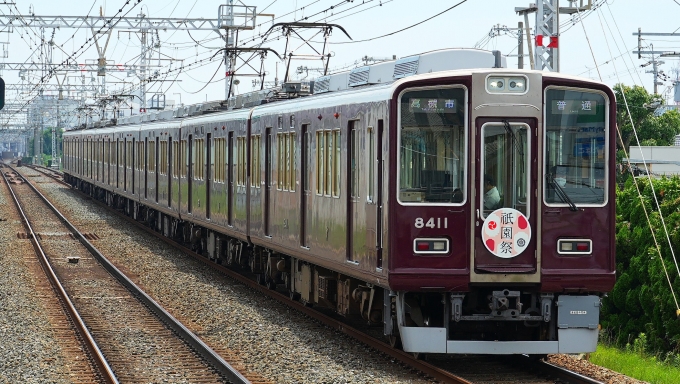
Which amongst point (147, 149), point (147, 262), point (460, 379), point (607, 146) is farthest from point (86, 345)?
point (147, 149)

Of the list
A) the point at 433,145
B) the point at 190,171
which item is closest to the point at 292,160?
the point at 433,145

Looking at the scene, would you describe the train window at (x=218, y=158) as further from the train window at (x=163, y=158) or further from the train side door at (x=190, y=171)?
the train window at (x=163, y=158)

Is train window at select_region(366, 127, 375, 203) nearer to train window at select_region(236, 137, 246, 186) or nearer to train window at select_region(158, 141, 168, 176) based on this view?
train window at select_region(236, 137, 246, 186)

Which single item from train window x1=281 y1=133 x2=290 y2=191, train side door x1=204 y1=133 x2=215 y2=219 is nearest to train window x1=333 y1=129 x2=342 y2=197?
train window x1=281 y1=133 x2=290 y2=191

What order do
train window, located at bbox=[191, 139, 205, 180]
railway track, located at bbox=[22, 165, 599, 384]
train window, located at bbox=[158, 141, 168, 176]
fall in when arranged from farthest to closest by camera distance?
train window, located at bbox=[158, 141, 168, 176]
train window, located at bbox=[191, 139, 205, 180]
railway track, located at bbox=[22, 165, 599, 384]

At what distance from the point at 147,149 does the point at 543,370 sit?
18329mm

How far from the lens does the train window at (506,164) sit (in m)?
9.59

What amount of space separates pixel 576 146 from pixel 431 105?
4.11 ft

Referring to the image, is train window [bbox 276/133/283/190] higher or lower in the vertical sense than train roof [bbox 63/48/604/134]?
lower

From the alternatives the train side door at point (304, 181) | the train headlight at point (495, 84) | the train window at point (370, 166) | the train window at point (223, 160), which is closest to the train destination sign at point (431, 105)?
the train headlight at point (495, 84)

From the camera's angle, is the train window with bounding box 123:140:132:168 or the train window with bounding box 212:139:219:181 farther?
the train window with bounding box 123:140:132:168

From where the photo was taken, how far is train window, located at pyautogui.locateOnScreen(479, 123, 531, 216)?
31.4 feet

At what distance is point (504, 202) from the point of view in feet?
31.5

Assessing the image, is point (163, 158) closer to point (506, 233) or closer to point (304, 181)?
point (304, 181)
